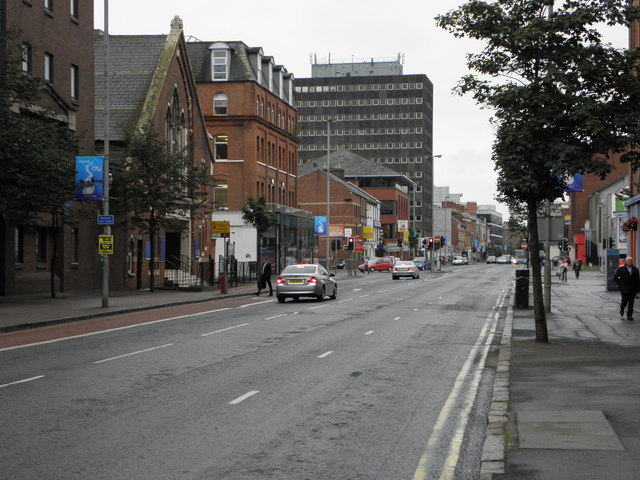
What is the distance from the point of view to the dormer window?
68.4 metres

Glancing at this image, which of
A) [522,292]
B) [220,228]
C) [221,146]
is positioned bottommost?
[522,292]

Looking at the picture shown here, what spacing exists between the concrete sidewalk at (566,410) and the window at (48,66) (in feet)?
82.8

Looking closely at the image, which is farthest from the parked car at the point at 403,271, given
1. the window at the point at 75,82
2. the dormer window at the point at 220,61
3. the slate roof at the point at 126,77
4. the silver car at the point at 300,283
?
the window at the point at 75,82

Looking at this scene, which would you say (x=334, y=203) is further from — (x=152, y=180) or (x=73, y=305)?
(x=73, y=305)

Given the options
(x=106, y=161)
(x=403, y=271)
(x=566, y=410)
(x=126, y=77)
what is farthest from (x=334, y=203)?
(x=566, y=410)

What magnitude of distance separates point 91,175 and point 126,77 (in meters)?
21.6

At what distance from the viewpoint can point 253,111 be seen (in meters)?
68.7

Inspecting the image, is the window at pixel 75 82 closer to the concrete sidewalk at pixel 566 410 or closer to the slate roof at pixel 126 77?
the slate roof at pixel 126 77

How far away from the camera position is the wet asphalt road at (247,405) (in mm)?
7348

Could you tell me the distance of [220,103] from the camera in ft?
225

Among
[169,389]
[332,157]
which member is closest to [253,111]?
[169,389]

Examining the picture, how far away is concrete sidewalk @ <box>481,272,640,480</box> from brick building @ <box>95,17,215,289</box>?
28.5m

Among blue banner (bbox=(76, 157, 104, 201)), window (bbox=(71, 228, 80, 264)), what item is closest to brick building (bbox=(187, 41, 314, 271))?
window (bbox=(71, 228, 80, 264))

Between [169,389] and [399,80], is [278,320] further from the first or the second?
[399,80]
